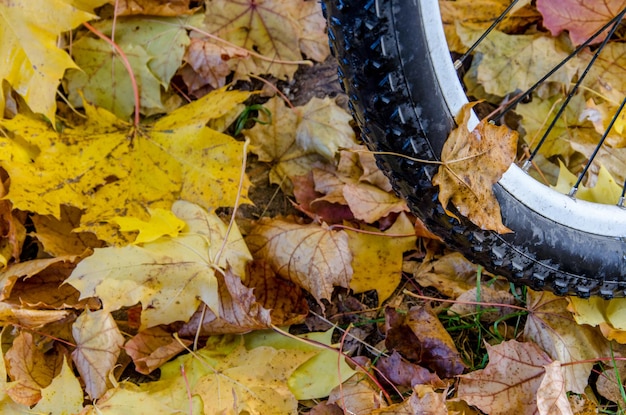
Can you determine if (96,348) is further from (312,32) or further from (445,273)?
(312,32)

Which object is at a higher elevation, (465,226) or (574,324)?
Answer: (465,226)

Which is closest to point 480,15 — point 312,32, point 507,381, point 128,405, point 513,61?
point 513,61

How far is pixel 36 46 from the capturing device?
4.53 feet

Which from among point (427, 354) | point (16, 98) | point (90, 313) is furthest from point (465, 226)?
point (16, 98)

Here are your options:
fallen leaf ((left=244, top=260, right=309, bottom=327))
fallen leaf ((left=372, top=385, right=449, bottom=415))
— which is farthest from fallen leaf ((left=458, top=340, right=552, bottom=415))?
fallen leaf ((left=244, top=260, right=309, bottom=327))

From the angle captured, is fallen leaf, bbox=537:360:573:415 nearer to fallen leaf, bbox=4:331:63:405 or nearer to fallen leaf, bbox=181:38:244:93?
fallen leaf, bbox=4:331:63:405

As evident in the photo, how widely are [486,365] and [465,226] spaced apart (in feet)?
1.21

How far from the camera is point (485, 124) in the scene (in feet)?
3.63

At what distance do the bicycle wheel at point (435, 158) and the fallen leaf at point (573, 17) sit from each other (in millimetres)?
605

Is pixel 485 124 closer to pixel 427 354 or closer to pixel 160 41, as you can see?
pixel 427 354

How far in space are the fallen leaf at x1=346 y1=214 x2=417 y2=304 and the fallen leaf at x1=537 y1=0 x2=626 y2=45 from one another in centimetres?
70

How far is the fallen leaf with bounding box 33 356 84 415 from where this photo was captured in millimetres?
1197

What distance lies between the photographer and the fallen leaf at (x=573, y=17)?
5.44ft

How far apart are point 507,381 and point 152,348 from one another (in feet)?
2.49
